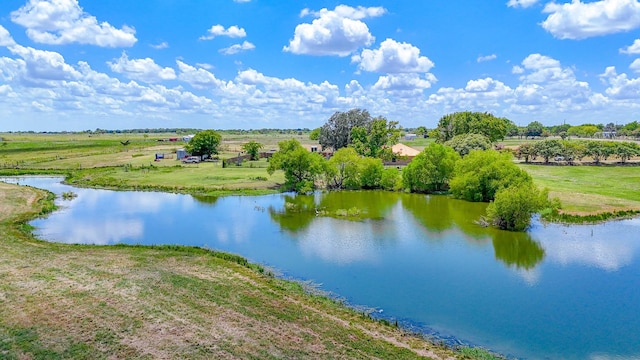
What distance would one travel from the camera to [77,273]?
23578 millimetres

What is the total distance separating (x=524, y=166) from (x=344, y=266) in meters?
65.8

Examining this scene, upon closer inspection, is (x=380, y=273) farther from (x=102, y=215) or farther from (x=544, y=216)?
(x=102, y=215)

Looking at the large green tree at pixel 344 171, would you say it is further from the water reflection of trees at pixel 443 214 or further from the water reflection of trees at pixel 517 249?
the water reflection of trees at pixel 517 249

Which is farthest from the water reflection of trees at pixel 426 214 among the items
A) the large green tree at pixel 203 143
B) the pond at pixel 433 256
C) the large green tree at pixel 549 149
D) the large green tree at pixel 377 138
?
the large green tree at pixel 549 149

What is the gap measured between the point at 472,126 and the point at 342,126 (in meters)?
26.6

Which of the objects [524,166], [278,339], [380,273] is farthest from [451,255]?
[524,166]

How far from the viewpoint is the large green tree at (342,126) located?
8969 centimetres

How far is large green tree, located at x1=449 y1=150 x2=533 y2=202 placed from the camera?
153ft

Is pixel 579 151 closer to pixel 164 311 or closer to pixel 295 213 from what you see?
pixel 295 213

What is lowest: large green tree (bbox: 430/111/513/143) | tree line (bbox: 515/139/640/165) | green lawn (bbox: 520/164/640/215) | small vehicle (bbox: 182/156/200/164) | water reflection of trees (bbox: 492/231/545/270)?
water reflection of trees (bbox: 492/231/545/270)

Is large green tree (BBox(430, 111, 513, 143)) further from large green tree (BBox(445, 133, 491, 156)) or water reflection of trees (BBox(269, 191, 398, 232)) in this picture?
water reflection of trees (BBox(269, 191, 398, 232))

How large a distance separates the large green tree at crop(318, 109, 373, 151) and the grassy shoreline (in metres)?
65.6

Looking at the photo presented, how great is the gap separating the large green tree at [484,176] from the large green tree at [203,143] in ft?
174

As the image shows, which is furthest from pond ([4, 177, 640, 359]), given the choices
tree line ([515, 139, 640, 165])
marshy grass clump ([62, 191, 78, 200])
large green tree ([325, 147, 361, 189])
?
tree line ([515, 139, 640, 165])
